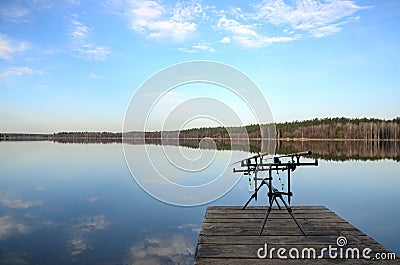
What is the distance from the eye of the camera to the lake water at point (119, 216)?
8070 millimetres

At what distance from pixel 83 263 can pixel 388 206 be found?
12.1 metres

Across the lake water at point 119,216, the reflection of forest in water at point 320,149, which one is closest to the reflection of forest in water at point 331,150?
the reflection of forest in water at point 320,149

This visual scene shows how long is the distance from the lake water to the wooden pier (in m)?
1.67

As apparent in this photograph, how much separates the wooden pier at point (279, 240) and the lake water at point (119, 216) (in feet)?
5.46

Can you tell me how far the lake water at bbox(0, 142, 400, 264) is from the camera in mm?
8070

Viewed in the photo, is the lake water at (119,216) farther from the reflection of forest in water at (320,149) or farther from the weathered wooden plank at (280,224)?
the reflection of forest in water at (320,149)

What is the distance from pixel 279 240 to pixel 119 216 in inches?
285

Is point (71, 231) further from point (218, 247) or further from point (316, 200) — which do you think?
point (316, 200)

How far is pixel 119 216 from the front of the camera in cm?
1161

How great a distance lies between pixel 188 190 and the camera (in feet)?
47.5

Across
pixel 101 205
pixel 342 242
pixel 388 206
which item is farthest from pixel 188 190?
pixel 342 242

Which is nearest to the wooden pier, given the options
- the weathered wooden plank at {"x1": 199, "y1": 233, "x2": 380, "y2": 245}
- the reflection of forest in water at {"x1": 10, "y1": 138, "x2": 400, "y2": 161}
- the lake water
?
the weathered wooden plank at {"x1": 199, "y1": 233, "x2": 380, "y2": 245}

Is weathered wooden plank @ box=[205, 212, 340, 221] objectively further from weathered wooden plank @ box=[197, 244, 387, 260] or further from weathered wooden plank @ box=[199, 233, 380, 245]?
weathered wooden plank @ box=[197, 244, 387, 260]

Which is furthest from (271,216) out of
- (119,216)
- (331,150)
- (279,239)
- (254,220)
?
(331,150)
